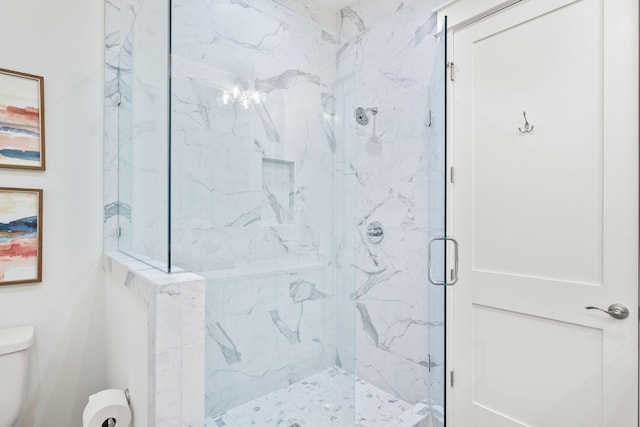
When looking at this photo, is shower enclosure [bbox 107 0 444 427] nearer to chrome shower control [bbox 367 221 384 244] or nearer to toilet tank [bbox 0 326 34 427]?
chrome shower control [bbox 367 221 384 244]

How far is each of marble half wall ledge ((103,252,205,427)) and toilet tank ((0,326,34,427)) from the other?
73 cm

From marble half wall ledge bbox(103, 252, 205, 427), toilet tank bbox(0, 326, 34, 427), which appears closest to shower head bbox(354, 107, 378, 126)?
marble half wall ledge bbox(103, 252, 205, 427)

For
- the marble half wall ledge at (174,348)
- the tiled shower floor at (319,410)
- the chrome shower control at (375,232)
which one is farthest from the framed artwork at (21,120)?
the chrome shower control at (375,232)

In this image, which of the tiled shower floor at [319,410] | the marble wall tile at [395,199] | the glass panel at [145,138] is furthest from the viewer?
the marble wall tile at [395,199]

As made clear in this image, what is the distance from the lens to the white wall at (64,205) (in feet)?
4.80

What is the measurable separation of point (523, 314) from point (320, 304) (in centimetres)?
91

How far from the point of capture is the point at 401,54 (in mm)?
1986

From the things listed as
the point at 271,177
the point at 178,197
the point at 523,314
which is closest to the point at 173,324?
the point at 178,197

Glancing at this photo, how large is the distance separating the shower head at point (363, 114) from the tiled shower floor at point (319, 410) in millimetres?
1302

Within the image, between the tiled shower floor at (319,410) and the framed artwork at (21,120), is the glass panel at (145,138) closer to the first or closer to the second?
the framed artwork at (21,120)

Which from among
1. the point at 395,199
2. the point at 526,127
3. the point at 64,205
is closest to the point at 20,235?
the point at 64,205

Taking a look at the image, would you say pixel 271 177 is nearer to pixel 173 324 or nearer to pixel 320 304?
pixel 320 304

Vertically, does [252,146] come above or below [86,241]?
above

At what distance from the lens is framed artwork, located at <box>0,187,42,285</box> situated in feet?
4.62
